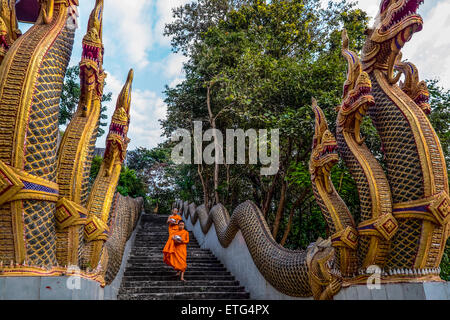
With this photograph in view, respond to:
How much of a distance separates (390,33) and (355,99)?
31.9 inches

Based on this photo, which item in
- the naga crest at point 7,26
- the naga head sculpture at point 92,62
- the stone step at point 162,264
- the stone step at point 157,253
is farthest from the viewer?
the stone step at point 157,253

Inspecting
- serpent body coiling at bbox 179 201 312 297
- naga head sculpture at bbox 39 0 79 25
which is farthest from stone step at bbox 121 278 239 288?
naga head sculpture at bbox 39 0 79 25

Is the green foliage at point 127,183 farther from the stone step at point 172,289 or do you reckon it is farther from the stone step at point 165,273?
the stone step at point 172,289

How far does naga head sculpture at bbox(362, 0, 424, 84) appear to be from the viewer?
3.41 m

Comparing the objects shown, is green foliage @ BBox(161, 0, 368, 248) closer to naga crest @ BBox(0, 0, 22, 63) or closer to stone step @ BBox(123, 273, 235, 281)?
stone step @ BBox(123, 273, 235, 281)

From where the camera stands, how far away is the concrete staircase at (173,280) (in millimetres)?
5297

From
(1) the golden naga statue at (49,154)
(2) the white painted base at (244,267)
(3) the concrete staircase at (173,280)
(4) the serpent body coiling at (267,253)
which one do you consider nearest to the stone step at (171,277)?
(3) the concrete staircase at (173,280)

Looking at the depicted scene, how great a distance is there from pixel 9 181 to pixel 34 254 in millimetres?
568

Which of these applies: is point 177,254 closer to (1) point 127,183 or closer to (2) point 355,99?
(2) point 355,99

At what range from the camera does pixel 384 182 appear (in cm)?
334

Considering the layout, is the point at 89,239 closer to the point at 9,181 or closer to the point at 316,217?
the point at 9,181

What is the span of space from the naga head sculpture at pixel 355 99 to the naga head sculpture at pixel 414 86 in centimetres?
63

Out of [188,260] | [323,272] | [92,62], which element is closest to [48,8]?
[92,62]
